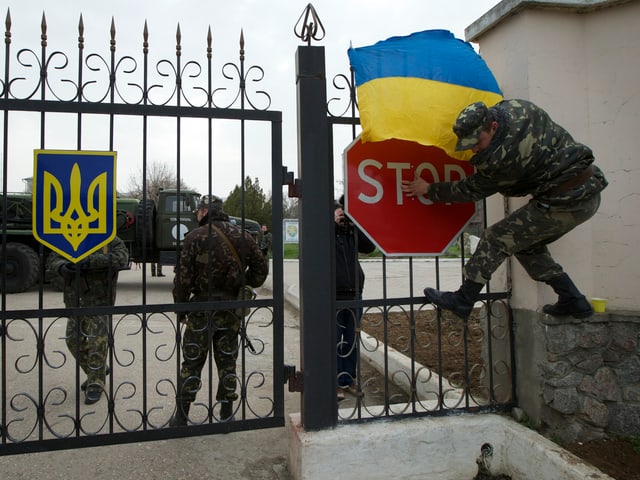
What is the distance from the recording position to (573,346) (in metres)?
2.76

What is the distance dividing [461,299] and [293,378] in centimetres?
112

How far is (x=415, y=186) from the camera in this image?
9.27 feet

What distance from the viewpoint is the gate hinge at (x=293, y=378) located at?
2777 mm

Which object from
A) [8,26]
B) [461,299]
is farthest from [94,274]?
[461,299]

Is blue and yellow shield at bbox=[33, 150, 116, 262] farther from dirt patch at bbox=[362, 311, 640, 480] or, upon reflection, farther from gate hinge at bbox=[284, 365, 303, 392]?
dirt patch at bbox=[362, 311, 640, 480]

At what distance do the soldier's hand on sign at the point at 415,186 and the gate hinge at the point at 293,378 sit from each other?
1.30 m

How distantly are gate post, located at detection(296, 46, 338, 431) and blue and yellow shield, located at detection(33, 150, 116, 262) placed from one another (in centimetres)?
110

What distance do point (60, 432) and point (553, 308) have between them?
3.54 meters

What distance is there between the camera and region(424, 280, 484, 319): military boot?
2715 mm

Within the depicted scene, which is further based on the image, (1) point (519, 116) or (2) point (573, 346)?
(2) point (573, 346)

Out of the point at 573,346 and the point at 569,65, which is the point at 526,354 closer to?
the point at 573,346

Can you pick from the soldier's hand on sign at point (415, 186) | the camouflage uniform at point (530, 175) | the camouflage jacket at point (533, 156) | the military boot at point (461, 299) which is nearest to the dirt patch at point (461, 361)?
the military boot at point (461, 299)

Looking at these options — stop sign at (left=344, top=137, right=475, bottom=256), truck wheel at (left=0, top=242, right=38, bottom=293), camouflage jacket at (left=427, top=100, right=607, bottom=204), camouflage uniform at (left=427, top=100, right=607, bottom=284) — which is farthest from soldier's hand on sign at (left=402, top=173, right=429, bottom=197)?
truck wheel at (left=0, top=242, right=38, bottom=293)

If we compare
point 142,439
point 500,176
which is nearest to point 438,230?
point 500,176
